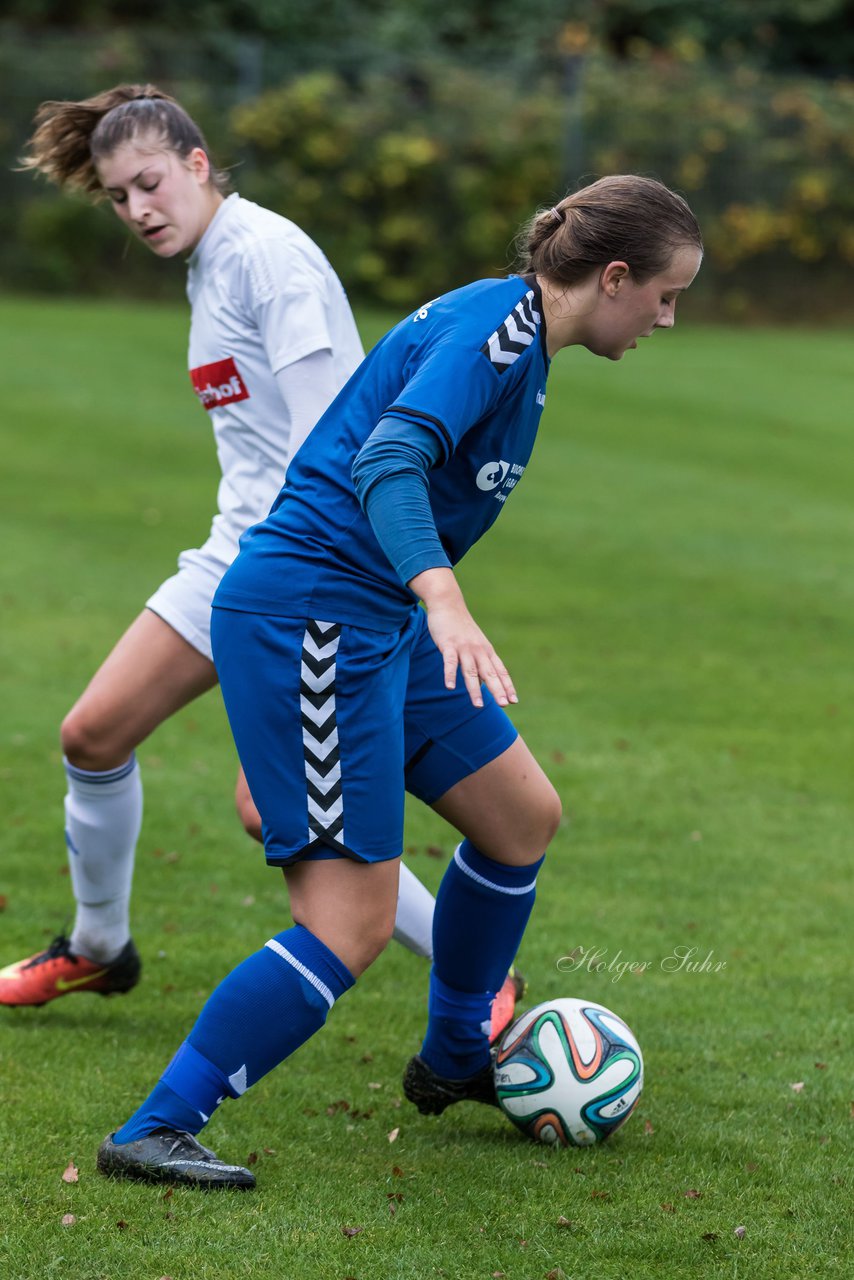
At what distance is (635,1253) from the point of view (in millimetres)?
3428

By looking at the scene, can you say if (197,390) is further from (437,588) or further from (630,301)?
(437,588)

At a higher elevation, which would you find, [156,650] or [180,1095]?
[156,650]

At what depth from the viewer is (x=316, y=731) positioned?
3502mm

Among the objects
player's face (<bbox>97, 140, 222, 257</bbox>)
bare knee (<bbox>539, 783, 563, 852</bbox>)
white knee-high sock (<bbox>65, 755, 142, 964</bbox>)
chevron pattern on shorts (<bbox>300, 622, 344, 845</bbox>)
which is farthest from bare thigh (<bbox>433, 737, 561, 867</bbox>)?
player's face (<bbox>97, 140, 222, 257</bbox>)

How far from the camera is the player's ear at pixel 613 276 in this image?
3.49m

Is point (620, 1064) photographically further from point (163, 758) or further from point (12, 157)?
point (12, 157)

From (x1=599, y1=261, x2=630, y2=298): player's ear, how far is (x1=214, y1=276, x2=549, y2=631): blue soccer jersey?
→ 14 cm

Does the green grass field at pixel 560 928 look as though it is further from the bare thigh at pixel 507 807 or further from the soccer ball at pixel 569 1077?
the bare thigh at pixel 507 807

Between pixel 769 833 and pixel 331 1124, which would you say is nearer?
pixel 331 1124

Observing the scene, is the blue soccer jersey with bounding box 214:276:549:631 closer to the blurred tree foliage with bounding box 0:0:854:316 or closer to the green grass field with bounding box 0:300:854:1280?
the green grass field with bounding box 0:300:854:1280

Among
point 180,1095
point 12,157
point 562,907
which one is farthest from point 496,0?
point 180,1095

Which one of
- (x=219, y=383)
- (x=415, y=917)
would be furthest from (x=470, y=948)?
(x=219, y=383)

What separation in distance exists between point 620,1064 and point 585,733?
4.29 meters

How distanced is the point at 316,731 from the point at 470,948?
890mm
